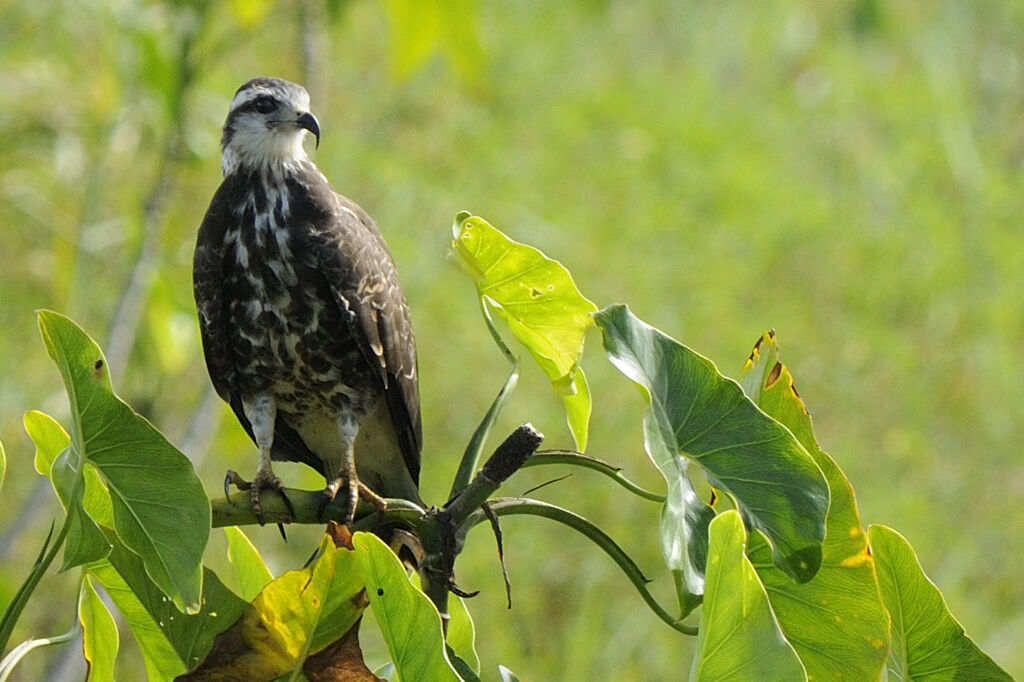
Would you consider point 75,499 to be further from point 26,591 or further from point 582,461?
Answer: point 582,461

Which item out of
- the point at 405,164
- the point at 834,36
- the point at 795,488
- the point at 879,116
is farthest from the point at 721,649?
the point at 834,36

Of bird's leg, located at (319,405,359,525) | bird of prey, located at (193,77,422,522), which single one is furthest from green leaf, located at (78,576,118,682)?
bird of prey, located at (193,77,422,522)

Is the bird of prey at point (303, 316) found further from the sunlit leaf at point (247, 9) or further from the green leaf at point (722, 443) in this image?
the green leaf at point (722, 443)

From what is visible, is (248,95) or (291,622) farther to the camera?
(248,95)

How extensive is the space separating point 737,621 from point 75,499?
2.22 feet

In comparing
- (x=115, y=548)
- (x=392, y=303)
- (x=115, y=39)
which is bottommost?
(x=115, y=548)

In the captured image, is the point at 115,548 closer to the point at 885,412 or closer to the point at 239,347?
the point at 239,347

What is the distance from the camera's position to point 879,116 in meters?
7.18

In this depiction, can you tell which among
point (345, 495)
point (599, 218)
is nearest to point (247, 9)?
point (345, 495)

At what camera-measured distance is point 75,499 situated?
4.47ft

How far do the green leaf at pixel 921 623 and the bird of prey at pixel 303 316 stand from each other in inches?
40.2

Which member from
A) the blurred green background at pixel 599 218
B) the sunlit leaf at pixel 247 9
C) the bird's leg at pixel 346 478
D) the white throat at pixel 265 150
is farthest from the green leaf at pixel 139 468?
the sunlit leaf at pixel 247 9

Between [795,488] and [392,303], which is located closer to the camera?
[795,488]

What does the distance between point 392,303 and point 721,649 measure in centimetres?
126
